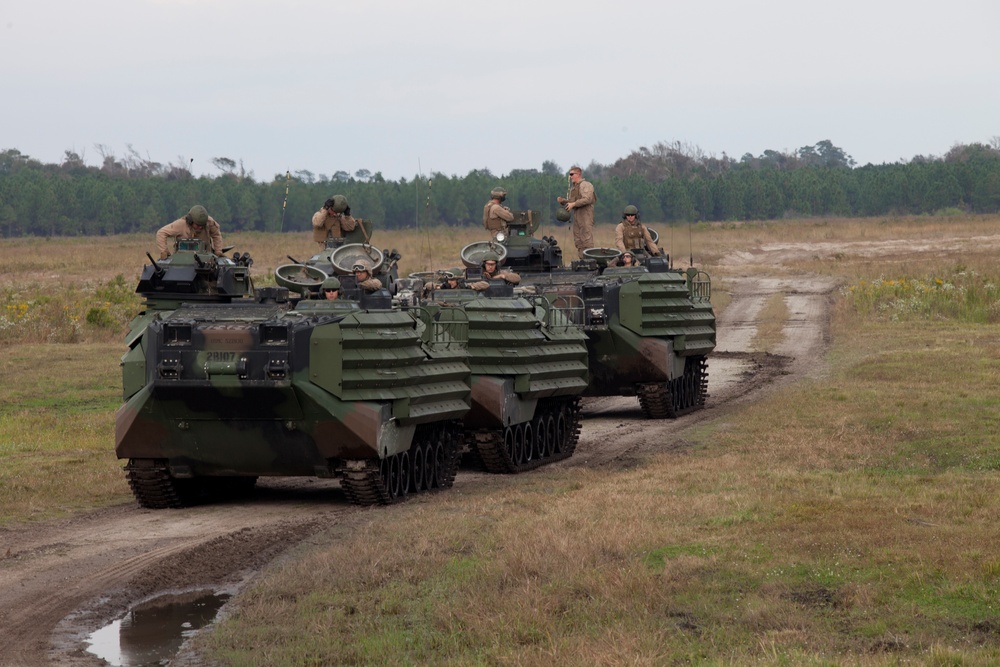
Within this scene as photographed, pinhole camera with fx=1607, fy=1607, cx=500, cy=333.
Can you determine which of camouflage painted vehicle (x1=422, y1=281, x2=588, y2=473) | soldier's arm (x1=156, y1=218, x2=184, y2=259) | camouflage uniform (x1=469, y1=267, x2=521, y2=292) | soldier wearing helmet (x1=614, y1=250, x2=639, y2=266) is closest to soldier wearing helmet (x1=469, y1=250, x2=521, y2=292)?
camouflage uniform (x1=469, y1=267, x2=521, y2=292)

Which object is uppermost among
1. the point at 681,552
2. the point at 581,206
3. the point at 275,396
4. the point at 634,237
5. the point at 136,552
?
the point at 581,206

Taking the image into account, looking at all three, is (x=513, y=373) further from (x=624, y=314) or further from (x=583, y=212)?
(x=583, y=212)

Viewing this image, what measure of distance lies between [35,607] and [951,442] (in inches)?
468

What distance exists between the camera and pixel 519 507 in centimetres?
1564

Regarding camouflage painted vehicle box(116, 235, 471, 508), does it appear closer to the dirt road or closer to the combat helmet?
the dirt road

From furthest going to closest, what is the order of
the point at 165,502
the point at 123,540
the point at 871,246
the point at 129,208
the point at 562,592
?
Answer: the point at 129,208, the point at 871,246, the point at 165,502, the point at 123,540, the point at 562,592

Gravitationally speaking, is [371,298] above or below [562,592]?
above

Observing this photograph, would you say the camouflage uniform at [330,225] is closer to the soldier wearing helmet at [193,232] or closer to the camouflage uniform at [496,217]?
the soldier wearing helmet at [193,232]

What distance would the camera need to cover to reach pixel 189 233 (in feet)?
68.5

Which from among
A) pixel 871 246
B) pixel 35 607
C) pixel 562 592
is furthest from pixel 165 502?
pixel 871 246

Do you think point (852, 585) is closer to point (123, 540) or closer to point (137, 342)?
point (123, 540)

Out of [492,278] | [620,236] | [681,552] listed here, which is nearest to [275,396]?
[681,552]

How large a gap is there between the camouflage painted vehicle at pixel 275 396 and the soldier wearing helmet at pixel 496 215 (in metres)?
10.6

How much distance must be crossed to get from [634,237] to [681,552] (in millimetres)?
18158
